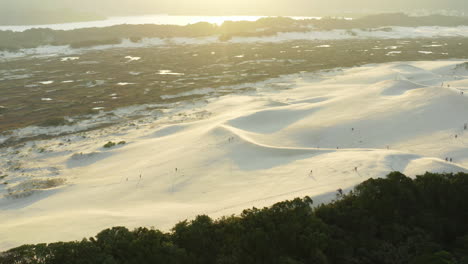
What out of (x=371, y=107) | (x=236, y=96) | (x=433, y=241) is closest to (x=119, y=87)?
(x=236, y=96)

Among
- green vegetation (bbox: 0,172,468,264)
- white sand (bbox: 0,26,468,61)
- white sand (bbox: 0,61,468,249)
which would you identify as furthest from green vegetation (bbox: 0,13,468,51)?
green vegetation (bbox: 0,172,468,264)

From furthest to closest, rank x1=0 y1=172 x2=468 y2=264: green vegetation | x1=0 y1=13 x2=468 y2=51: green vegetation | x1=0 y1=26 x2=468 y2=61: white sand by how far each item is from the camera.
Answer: x1=0 y1=13 x2=468 y2=51: green vegetation
x1=0 y1=26 x2=468 y2=61: white sand
x1=0 y1=172 x2=468 y2=264: green vegetation

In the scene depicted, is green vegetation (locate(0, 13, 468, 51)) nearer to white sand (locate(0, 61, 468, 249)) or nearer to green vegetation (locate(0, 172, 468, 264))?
white sand (locate(0, 61, 468, 249))

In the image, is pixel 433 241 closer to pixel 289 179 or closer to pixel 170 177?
pixel 289 179

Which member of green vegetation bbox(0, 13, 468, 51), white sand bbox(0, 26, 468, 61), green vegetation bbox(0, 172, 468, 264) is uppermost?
green vegetation bbox(0, 13, 468, 51)

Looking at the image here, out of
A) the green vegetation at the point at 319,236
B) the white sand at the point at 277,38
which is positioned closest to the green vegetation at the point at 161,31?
the white sand at the point at 277,38
